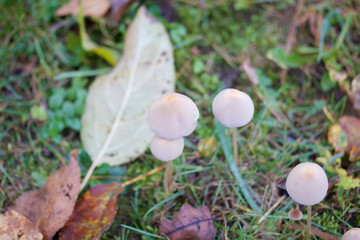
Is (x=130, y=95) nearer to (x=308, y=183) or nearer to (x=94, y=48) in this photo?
(x=94, y=48)

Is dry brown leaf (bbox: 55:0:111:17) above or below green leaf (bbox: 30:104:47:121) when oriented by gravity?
above

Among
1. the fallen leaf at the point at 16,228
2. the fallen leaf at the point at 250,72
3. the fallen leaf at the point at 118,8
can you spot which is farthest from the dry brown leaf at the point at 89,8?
the fallen leaf at the point at 16,228

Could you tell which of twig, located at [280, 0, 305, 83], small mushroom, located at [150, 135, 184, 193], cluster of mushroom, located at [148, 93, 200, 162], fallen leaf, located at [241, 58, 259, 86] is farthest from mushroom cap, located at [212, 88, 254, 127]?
twig, located at [280, 0, 305, 83]

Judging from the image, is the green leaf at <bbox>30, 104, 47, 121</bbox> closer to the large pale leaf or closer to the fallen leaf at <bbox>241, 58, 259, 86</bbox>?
the large pale leaf

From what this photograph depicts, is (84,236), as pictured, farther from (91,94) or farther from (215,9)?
(215,9)

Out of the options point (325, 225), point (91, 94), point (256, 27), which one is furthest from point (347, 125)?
point (91, 94)

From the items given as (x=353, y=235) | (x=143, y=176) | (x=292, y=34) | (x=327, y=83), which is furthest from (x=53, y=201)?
(x=292, y=34)

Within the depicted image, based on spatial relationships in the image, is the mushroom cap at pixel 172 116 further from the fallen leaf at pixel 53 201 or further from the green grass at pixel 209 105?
the fallen leaf at pixel 53 201

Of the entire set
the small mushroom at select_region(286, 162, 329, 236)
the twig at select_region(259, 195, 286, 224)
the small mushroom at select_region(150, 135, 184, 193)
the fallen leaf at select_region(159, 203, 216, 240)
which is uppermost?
the small mushroom at select_region(150, 135, 184, 193)
